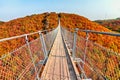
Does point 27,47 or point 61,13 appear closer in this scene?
point 27,47

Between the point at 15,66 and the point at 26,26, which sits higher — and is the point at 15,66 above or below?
above

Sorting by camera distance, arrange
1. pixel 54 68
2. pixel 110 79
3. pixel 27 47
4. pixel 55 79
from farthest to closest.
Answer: pixel 54 68 < pixel 55 79 < pixel 27 47 < pixel 110 79

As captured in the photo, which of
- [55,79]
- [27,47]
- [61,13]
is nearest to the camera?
[27,47]

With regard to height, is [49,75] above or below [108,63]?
below

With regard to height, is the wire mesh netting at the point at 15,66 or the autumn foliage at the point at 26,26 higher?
the wire mesh netting at the point at 15,66

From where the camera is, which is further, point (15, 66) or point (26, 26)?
point (26, 26)

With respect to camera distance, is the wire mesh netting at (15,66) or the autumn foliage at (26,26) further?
the autumn foliage at (26,26)

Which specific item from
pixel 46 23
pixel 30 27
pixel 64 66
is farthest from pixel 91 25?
pixel 64 66

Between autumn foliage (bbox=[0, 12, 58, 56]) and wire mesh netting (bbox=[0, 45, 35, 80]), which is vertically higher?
wire mesh netting (bbox=[0, 45, 35, 80])

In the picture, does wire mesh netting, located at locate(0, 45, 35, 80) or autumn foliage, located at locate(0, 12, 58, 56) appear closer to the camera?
wire mesh netting, located at locate(0, 45, 35, 80)

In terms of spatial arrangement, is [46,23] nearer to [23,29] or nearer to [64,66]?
[23,29]

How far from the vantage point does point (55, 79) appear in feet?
17.7

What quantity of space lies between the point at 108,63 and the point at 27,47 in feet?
4.77

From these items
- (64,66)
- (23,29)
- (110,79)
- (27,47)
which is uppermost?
(27,47)
